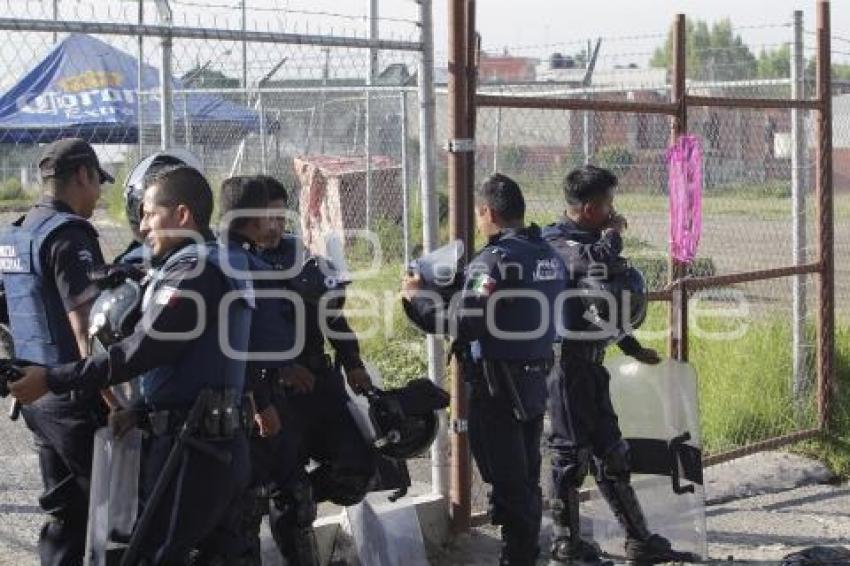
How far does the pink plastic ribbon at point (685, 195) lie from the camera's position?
7.11 meters

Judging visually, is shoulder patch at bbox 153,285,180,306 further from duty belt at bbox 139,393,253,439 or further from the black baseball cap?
the black baseball cap

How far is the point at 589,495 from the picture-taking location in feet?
22.5

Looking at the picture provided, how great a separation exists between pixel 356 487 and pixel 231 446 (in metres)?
1.28

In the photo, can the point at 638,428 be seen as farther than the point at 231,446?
Yes

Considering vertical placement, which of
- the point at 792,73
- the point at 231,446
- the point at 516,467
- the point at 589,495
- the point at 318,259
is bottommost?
the point at 589,495

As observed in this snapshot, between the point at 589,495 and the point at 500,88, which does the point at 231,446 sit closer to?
the point at 589,495

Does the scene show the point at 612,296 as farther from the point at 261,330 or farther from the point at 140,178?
the point at 140,178

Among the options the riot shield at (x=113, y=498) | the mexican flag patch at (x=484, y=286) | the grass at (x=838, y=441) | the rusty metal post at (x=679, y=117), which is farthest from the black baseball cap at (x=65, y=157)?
the grass at (x=838, y=441)

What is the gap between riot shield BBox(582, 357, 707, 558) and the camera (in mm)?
6340

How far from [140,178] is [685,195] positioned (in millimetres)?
3609

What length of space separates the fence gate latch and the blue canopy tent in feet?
4.29

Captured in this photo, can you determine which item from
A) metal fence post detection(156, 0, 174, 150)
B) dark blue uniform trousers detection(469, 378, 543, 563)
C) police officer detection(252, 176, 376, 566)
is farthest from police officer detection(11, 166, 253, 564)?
dark blue uniform trousers detection(469, 378, 543, 563)

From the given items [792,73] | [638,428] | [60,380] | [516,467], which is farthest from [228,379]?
[792,73]

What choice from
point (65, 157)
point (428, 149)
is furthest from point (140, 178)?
point (428, 149)
